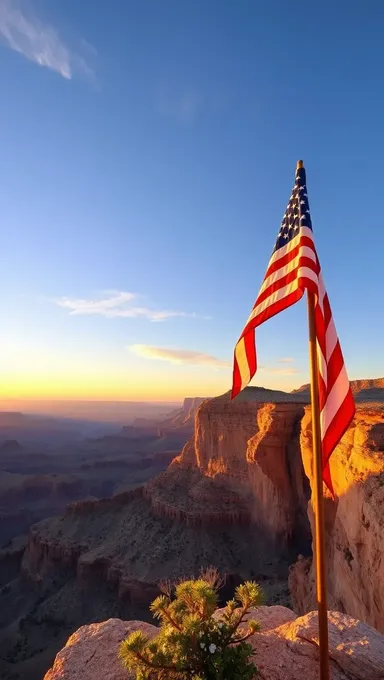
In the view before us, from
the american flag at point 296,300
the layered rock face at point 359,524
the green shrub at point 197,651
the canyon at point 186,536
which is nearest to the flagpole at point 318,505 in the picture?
the american flag at point 296,300

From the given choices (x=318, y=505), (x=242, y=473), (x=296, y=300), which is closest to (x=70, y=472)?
(x=242, y=473)

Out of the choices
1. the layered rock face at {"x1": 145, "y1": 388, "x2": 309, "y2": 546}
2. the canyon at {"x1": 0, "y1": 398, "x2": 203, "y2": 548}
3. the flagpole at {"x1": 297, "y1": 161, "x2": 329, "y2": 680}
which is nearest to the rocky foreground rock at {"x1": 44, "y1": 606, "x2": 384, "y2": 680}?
the flagpole at {"x1": 297, "y1": 161, "x2": 329, "y2": 680}

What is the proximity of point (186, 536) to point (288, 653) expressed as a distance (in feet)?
131

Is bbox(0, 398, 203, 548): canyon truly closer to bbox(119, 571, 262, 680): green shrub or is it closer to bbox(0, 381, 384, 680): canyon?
bbox(0, 381, 384, 680): canyon

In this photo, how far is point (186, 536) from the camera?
44.6 meters

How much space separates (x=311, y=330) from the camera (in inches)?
288

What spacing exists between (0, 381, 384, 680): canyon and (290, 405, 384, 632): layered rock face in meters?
5.30

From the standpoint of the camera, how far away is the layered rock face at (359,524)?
1382 cm

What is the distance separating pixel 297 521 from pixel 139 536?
57.3 feet

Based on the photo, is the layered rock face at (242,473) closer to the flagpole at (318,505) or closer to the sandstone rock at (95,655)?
the sandstone rock at (95,655)

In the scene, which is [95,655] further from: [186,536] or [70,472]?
[70,472]

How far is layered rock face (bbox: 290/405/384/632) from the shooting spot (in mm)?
13820

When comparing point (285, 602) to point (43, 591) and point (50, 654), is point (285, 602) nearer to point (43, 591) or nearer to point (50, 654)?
point (50, 654)

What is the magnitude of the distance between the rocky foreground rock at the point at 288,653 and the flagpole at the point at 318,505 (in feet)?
3.63
